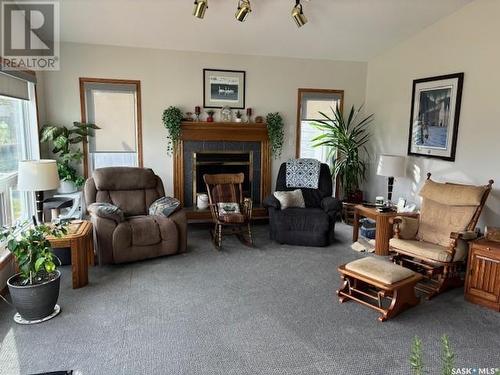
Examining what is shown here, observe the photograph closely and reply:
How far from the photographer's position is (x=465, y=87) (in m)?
4.25

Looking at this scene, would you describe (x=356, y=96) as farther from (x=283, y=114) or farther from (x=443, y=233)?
(x=443, y=233)


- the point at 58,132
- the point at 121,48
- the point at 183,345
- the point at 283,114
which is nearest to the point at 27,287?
Answer: the point at 183,345

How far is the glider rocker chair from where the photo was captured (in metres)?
3.56

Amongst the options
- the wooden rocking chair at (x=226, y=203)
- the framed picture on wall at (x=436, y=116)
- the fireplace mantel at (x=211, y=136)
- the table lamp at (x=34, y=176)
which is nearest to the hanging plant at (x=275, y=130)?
the fireplace mantel at (x=211, y=136)

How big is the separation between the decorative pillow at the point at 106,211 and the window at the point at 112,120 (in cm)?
147

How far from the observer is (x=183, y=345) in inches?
102

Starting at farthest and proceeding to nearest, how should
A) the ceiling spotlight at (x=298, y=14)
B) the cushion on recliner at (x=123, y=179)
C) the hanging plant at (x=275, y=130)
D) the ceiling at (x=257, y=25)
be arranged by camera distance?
the hanging plant at (x=275, y=130) < the cushion on recliner at (x=123, y=179) < the ceiling at (x=257, y=25) < the ceiling spotlight at (x=298, y=14)

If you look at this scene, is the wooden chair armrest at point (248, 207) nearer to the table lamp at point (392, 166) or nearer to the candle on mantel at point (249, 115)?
the candle on mantel at point (249, 115)

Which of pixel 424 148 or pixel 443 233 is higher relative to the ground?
pixel 424 148

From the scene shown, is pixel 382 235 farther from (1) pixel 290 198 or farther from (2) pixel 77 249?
(2) pixel 77 249

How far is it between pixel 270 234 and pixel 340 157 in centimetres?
202

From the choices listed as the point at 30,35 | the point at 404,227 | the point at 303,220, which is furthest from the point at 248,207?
the point at 30,35

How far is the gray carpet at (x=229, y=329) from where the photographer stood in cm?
242

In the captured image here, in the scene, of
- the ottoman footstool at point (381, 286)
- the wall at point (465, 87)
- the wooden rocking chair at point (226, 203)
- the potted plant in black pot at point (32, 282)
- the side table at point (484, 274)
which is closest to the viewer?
the potted plant in black pot at point (32, 282)
